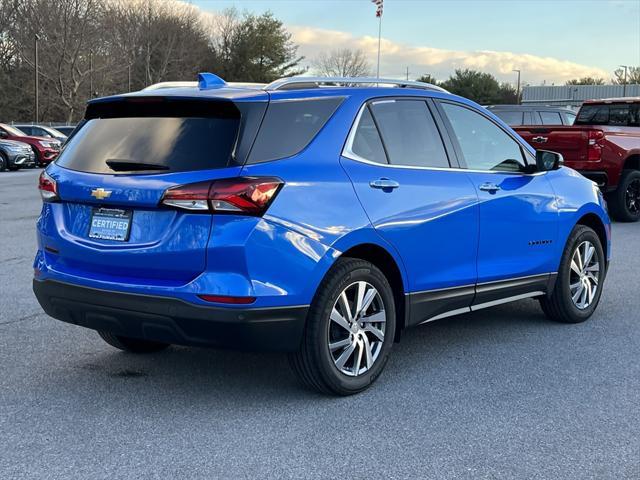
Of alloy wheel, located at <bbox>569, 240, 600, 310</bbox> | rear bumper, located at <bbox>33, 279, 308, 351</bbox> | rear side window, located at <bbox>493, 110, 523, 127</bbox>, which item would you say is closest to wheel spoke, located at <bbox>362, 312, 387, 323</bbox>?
rear bumper, located at <bbox>33, 279, 308, 351</bbox>

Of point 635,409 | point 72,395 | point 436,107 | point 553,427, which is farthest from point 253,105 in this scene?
point 635,409

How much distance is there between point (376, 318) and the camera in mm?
4574

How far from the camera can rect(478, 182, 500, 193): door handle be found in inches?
210

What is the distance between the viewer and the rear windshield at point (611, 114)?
1456cm

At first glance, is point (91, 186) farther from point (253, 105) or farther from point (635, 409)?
point (635, 409)

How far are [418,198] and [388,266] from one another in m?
0.46

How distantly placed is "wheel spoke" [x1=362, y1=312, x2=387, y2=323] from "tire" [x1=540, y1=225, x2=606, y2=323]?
210cm

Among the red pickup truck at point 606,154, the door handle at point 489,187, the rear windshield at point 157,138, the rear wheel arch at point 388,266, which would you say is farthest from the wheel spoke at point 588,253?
the red pickup truck at point 606,154

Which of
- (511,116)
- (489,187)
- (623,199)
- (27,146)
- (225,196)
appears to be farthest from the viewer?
(27,146)

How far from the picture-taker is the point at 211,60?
87750 mm

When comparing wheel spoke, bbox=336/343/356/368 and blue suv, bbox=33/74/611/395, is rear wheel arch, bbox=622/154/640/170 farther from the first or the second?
wheel spoke, bbox=336/343/356/368

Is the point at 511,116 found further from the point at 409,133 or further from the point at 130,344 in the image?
the point at 130,344

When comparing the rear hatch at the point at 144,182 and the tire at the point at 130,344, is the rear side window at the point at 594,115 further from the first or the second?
the rear hatch at the point at 144,182

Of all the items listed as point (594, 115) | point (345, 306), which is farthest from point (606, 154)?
point (345, 306)
